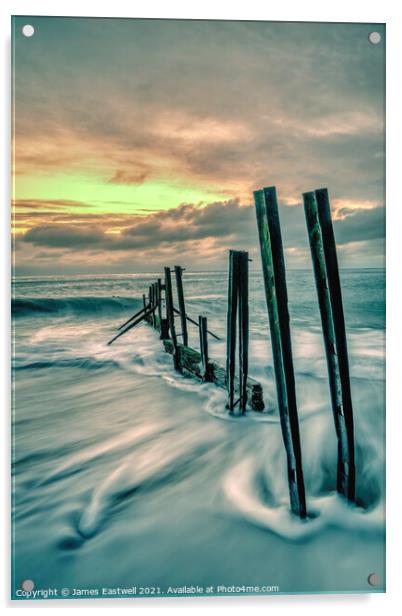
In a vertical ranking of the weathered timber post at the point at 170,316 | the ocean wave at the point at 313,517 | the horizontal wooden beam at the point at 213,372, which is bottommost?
the ocean wave at the point at 313,517

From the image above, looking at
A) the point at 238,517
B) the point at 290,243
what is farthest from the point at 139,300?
the point at 238,517

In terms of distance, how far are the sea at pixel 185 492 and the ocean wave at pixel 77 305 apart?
247 millimetres

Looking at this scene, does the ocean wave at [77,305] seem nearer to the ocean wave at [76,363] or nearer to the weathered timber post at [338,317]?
the ocean wave at [76,363]

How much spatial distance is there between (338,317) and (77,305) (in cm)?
743

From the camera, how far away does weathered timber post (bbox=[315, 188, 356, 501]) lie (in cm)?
231

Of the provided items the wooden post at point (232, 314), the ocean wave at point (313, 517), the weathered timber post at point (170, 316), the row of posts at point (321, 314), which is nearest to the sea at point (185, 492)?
the ocean wave at point (313, 517)

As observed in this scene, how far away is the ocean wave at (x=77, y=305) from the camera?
4080mm

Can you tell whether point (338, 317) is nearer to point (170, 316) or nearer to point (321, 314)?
point (321, 314)

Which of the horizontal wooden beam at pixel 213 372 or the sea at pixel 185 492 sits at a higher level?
the horizontal wooden beam at pixel 213 372

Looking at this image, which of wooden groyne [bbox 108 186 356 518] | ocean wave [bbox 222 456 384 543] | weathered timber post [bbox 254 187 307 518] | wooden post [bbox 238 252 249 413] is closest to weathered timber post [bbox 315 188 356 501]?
wooden groyne [bbox 108 186 356 518]

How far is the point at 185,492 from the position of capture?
122 inches

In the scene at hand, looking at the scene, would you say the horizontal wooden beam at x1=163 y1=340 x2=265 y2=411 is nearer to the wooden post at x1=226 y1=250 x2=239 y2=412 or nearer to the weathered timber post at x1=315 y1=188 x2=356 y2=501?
the wooden post at x1=226 y1=250 x2=239 y2=412

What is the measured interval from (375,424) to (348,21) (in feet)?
10.7

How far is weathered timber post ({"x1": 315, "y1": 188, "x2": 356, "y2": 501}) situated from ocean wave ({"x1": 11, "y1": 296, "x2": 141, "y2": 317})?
2.38 m
